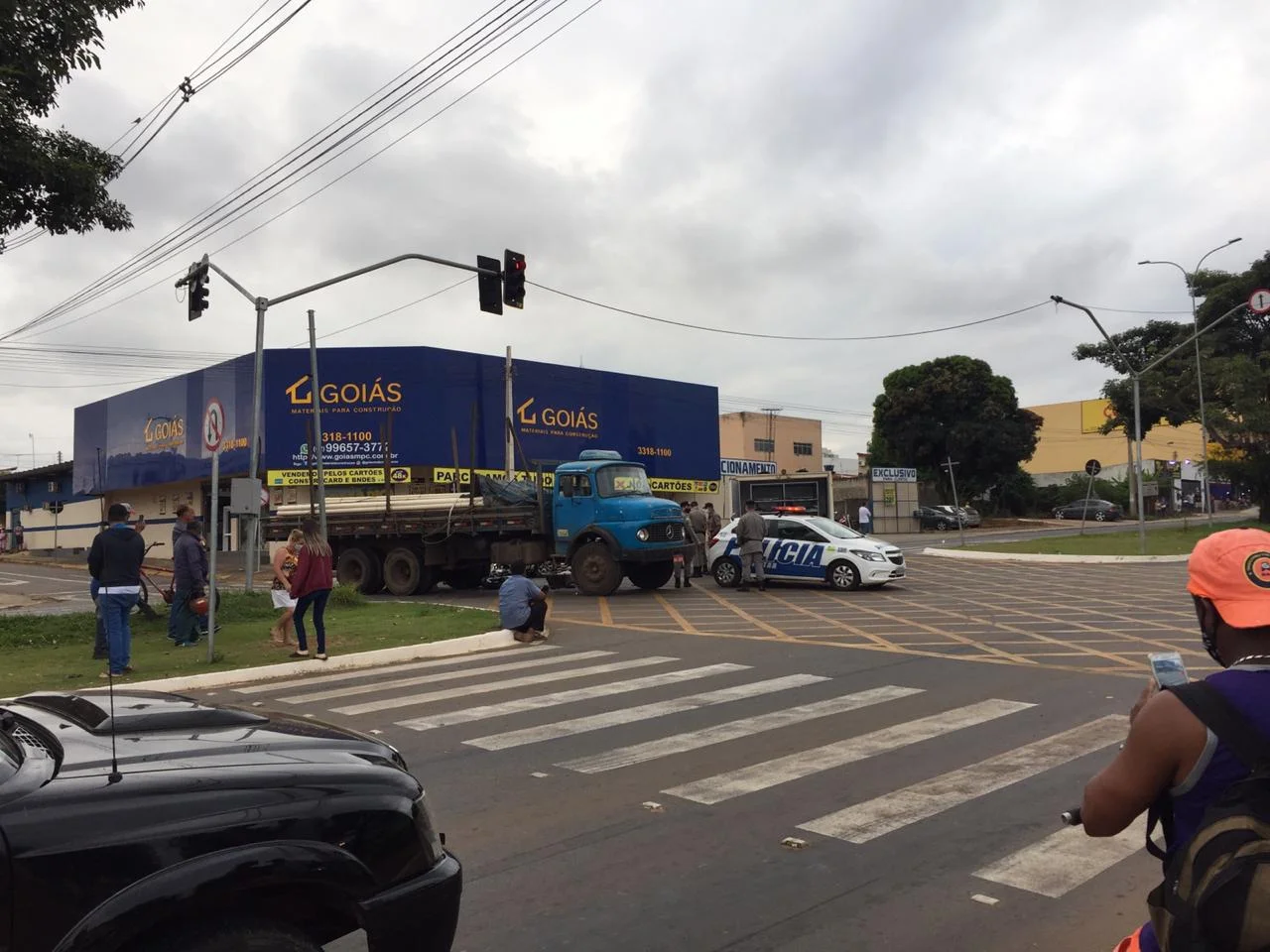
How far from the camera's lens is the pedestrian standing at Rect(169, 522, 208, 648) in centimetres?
1274

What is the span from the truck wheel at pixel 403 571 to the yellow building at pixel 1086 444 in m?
67.4

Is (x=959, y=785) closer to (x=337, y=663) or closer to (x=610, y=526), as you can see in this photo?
(x=337, y=663)

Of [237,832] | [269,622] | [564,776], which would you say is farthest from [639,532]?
[237,832]

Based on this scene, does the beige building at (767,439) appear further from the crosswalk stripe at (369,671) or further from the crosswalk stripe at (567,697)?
the crosswalk stripe at (567,697)

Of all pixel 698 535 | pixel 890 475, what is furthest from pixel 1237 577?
pixel 890 475

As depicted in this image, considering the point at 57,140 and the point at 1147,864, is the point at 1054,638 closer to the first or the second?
the point at 1147,864

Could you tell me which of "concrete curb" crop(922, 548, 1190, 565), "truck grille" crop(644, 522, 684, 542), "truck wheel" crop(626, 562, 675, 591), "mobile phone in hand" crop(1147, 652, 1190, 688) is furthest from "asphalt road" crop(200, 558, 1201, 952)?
"concrete curb" crop(922, 548, 1190, 565)

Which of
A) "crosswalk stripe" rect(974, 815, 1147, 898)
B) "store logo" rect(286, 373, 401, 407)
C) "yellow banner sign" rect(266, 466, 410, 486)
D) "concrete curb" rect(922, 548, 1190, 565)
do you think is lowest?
"crosswalk stripe" rect(974, 815, 1147, 898)

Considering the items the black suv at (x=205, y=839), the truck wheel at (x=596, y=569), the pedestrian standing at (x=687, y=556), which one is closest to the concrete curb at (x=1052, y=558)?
the pedestrian standing at (x=687, y=556)

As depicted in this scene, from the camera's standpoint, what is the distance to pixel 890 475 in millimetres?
52094

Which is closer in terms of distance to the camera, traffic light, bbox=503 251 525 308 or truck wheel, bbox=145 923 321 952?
truck wheel, bbox=145 923 321 952

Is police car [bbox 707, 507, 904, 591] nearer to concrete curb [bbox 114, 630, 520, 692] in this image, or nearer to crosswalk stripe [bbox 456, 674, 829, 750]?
concrete curb [bbox 114, 630, 520, 692]

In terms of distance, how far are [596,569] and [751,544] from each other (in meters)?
3.10

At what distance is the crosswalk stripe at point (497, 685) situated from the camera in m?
8.91
